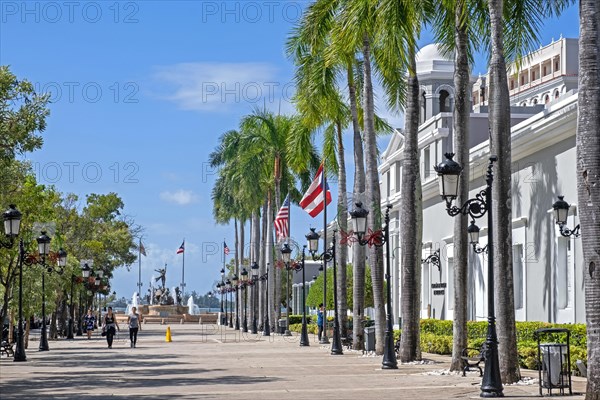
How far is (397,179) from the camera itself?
61.6m

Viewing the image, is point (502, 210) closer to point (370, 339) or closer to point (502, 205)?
point (502, 205)

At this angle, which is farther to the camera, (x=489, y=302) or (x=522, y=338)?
(x=522, y=338)

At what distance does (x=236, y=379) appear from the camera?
25.2m

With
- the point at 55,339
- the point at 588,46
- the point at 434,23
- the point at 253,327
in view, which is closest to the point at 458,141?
the point at 434,23

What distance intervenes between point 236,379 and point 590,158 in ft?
36.1

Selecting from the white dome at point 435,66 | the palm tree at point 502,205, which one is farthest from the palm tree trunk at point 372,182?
the white dome at point 435,66

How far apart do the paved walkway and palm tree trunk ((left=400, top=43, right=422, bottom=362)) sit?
832 mm

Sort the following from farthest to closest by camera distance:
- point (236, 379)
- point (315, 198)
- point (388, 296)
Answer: point (315, 198) < point (388, 296) < point (236, 379)

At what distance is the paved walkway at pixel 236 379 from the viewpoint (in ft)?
68.7

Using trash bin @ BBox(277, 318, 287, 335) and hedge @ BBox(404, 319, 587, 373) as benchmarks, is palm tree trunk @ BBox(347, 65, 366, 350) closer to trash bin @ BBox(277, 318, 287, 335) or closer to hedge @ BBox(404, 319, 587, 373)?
hedge @ BBox(404, 319, 587, 373)

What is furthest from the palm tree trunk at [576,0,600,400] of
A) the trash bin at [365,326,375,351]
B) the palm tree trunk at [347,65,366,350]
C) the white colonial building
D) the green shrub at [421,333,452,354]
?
the palm tree trunk at [347,65,366,350]

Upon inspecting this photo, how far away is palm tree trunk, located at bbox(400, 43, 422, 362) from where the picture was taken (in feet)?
100

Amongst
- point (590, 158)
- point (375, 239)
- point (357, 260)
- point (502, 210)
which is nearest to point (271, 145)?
point (357, 260)

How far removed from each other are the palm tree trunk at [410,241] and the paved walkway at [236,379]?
832 millimetres
